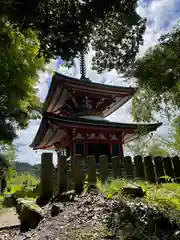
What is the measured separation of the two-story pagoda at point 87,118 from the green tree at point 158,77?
228 inches

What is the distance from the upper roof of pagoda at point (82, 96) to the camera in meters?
12.3

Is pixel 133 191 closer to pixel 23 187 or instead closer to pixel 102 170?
pixel 102 170

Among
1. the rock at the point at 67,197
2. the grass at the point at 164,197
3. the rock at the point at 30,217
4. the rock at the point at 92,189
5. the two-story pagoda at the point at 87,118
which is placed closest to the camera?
the grass at the point at 164,197

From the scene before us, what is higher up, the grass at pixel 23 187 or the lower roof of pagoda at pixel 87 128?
the lower roof of pagoda at pixel 87 128

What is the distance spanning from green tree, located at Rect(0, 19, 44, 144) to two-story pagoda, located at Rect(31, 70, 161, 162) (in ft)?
9.46

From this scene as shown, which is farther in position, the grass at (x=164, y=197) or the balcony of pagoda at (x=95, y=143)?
the balcony of pagoda at (x=95, y=143)

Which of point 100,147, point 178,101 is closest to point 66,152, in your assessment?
point 100,147

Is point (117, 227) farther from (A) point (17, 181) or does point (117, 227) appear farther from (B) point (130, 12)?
(A) point (17, 181)

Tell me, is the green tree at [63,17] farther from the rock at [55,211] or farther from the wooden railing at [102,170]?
the rock at [55,211]

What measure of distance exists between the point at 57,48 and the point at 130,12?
6.38ft

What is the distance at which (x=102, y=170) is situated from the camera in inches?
185

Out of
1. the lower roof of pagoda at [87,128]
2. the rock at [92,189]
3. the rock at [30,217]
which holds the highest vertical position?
the lower roof of pagoda at [87,128]

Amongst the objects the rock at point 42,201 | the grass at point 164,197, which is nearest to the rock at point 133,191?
the grass at point 164,197

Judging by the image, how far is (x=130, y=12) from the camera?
484cm
